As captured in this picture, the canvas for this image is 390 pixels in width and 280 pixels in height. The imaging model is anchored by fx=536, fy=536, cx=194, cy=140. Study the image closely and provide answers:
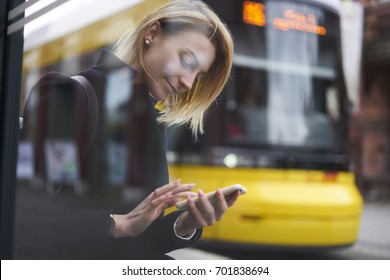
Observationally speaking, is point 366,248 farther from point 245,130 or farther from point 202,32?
point 202,32

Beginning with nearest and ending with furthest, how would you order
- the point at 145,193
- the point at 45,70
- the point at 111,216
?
the point at 111,216 → the point at 145,193 → the point at 45,70

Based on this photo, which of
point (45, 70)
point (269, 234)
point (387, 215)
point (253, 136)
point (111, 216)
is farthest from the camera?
point (387, 215)

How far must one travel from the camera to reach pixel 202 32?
2160 mm

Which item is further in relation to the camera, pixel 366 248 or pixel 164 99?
pixel 366 248

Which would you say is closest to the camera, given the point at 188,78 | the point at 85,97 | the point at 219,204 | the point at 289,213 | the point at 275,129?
the point at 219,204

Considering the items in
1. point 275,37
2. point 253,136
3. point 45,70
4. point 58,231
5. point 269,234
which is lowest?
point 269,234

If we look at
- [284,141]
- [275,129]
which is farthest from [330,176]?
[275,129]

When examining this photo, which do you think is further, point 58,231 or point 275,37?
point 275,37

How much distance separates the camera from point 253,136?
3.79 metres

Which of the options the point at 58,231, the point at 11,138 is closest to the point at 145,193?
the point at 58,231

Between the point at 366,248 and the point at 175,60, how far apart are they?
2293 millimetres

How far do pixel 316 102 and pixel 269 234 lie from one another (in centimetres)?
117

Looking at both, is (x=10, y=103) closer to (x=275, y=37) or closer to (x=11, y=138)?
(x=11, y=138)

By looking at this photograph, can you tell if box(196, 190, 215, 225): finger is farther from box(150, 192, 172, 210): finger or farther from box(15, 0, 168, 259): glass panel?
box(15, 0, 168, 259): glass panel
